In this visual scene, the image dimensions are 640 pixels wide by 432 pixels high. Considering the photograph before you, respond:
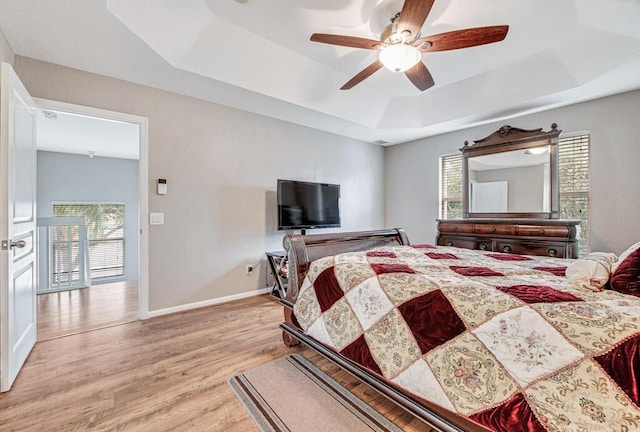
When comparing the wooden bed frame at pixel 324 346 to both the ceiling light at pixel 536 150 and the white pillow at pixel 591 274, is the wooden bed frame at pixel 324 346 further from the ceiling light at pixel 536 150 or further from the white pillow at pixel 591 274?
the ceiling light at pixel 536 150

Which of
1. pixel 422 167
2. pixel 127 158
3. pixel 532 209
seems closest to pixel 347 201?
Result: pixel 422 167

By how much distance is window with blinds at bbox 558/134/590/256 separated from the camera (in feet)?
11.1

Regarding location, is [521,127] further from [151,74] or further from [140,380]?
[140,380]

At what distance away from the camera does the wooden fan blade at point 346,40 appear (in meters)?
2.05

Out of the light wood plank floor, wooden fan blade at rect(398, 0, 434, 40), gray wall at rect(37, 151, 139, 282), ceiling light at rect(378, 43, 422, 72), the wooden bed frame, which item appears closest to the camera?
the wooden bed frame

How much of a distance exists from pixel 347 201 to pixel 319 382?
139 inches

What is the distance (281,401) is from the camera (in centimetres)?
172

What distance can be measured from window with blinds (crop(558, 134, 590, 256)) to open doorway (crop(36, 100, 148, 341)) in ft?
16.6

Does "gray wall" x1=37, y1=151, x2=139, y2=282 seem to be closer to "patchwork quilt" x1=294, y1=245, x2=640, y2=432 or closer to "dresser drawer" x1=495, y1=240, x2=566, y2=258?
"patchwork quilt" x1=294, y1=245, x2=640, y2=432

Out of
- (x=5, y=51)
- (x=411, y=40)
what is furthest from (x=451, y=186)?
(x=5, y=51)

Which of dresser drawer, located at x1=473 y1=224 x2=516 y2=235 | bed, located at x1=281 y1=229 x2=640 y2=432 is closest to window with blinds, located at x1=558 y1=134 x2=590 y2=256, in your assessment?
dresser drawer, located at x1=473 y1=224 x2=516 y2=235

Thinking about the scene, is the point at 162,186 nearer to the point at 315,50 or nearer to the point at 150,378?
the point at 150,378

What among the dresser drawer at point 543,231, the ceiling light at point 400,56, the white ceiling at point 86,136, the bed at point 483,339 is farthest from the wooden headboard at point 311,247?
the white ceiling at point 86,136

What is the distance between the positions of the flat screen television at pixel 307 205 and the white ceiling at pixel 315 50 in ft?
3.53
